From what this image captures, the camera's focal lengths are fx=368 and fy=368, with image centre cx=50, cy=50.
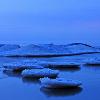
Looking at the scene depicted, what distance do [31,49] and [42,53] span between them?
2.39 ft

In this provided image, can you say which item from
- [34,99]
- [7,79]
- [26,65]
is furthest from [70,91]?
[26,65]

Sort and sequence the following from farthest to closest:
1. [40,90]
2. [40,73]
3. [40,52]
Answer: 1. [40,52]
2. [40,73]
3. [40,90]

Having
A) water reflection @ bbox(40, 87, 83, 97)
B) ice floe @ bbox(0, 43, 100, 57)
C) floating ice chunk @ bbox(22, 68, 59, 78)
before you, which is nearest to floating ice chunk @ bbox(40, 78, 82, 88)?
water reflection @ bbox(40, 87, 83, 97)

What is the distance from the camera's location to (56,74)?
24.7ft

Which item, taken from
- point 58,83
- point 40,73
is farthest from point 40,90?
point 40,73

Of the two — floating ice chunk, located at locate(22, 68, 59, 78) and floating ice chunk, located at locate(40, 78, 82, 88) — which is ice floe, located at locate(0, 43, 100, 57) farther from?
floating ice chunk, located at locate(40, 78, 82, 88)

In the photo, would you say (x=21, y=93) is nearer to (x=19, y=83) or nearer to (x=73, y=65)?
(x=19, y=83)

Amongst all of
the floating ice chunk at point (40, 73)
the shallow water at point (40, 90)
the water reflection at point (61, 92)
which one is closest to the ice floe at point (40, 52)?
the shallow water at point (40, 90)

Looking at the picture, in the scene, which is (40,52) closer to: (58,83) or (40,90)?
(40,90)

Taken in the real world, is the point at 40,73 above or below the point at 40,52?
below

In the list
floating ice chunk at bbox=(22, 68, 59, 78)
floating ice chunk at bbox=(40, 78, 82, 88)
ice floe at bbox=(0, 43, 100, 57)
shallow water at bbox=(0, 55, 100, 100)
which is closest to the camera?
shallow water at bbox=(0, 55, 100, 100)

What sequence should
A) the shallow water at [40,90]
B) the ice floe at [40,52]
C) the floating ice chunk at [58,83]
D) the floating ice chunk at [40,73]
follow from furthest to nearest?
the ice floe at [40,52] < the floating ice chunk at [40,73] < the floating ice chunk at [58,83] < the shallow water at [40,90]

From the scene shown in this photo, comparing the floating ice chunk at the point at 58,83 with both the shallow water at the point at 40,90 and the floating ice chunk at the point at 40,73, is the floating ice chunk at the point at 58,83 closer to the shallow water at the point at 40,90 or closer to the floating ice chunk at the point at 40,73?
the shallow water at the point at 40,90

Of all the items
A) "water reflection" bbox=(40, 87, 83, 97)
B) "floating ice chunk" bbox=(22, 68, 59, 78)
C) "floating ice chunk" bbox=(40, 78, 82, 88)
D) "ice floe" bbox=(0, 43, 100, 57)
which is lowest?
"water reflection" bbox=(40, 87, 83, 97)
